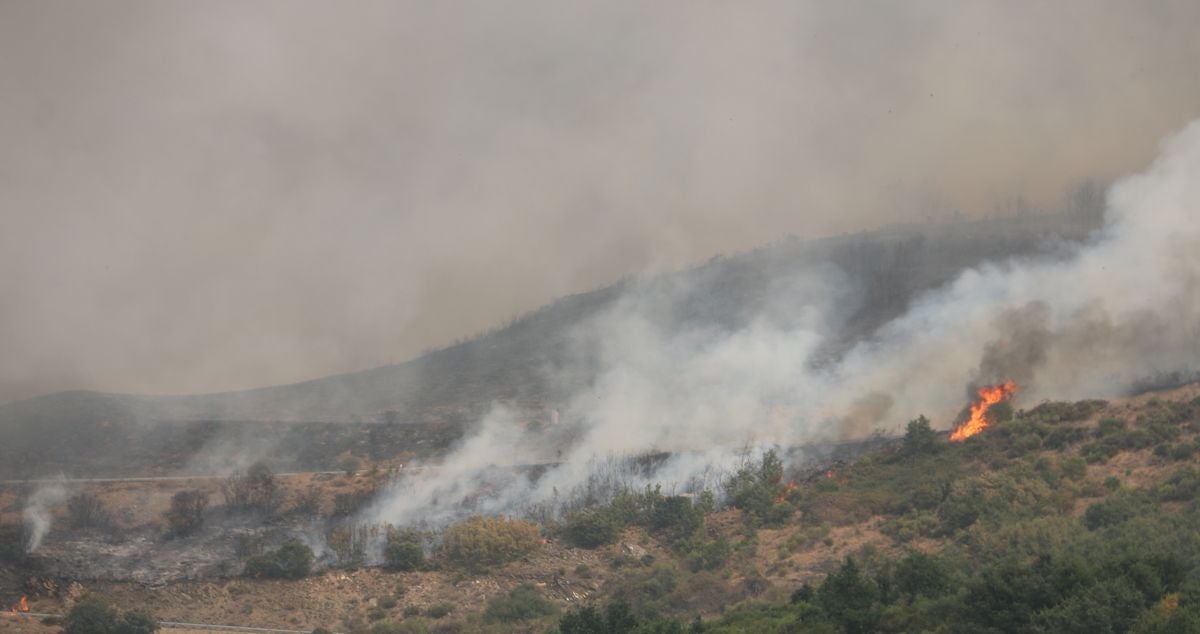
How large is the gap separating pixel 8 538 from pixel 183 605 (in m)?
19.4

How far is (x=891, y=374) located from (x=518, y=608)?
144ft

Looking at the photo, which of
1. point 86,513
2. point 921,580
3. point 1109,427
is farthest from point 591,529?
point 86,513

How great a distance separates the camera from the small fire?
91.0 meters

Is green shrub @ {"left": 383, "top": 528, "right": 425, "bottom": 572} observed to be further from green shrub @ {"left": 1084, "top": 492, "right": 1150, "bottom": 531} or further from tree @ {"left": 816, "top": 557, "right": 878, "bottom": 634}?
green shrub @ {"left": 1084, "top": 492, "right": 1150, "bottom": 531}

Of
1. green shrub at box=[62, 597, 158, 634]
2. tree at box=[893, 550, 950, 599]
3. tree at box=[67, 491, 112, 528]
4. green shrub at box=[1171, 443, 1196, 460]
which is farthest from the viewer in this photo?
tree at box=[67, 491, 112, 528]

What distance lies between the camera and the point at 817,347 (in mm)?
117438

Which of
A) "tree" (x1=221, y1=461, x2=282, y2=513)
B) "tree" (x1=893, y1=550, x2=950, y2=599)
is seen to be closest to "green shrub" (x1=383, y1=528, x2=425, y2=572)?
"tree" (x1=221, y1=461, x2=282, y2=513)

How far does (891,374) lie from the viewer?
4038 inches

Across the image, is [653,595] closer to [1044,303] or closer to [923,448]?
[923,448]

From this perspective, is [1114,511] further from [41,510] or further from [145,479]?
[145,479]

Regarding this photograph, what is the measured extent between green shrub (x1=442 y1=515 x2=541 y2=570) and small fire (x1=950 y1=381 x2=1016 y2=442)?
3235 centimetres

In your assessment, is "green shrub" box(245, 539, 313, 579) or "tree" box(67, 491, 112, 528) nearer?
"green shrub" box(245, 539, 313, 579)

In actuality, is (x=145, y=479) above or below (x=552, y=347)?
below

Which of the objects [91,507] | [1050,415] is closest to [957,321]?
[1050,415]
